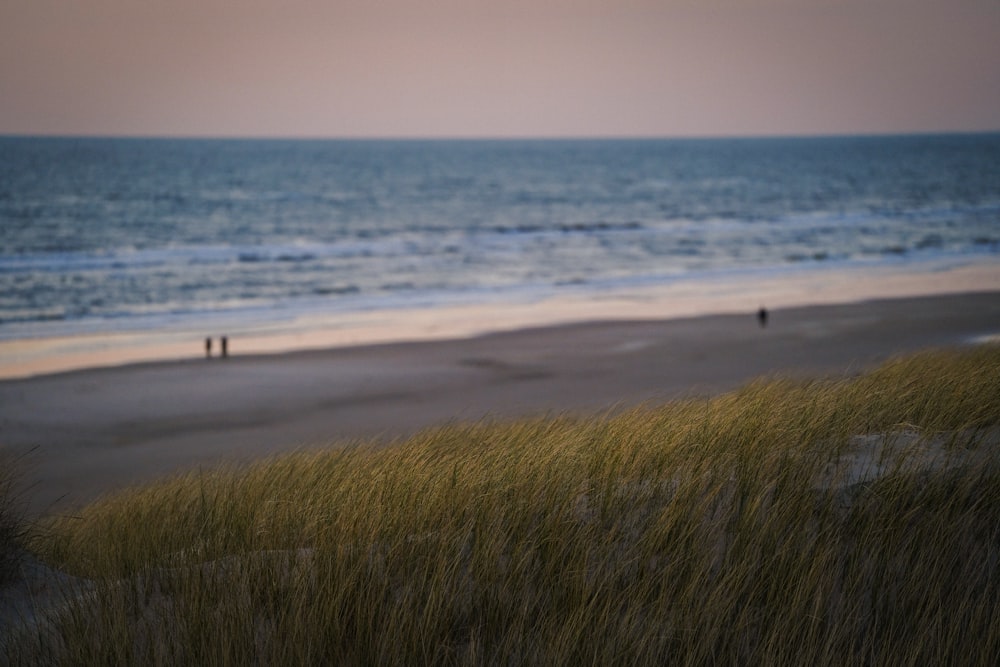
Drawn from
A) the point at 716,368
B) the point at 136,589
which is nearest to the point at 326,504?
the point at 136,589

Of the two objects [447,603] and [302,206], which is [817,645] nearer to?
[447,603]

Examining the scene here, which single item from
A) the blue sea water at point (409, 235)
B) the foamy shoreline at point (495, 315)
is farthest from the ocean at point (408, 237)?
the foamy shoreline at point (495, 315)

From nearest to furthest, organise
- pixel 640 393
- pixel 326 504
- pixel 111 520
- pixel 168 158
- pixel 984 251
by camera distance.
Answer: pixel 326 504 → pixel 111 520 → pixel 640 393 → pixel 984 251 → pixel 168 158

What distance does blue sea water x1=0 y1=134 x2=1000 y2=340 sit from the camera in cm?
2769

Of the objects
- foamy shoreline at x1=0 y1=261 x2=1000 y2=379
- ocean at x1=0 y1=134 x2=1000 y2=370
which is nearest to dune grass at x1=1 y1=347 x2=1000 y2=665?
foamy shoreline at x1=0 y1=261 x2=1000 y2=379

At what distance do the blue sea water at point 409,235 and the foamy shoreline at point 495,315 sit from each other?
4.14 feet

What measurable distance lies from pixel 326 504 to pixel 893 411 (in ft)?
12.1

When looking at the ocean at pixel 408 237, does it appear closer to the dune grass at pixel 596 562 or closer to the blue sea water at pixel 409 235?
the blue sea water at pixel 409 235

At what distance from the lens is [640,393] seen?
50.2ft

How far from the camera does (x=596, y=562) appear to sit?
4.41m

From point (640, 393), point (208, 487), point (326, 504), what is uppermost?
point (326, 504)

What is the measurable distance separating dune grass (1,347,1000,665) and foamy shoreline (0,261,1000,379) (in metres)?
13.8

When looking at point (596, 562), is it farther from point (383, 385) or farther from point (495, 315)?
point (495, 315)

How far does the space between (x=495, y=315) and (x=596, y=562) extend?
19.8 meters
